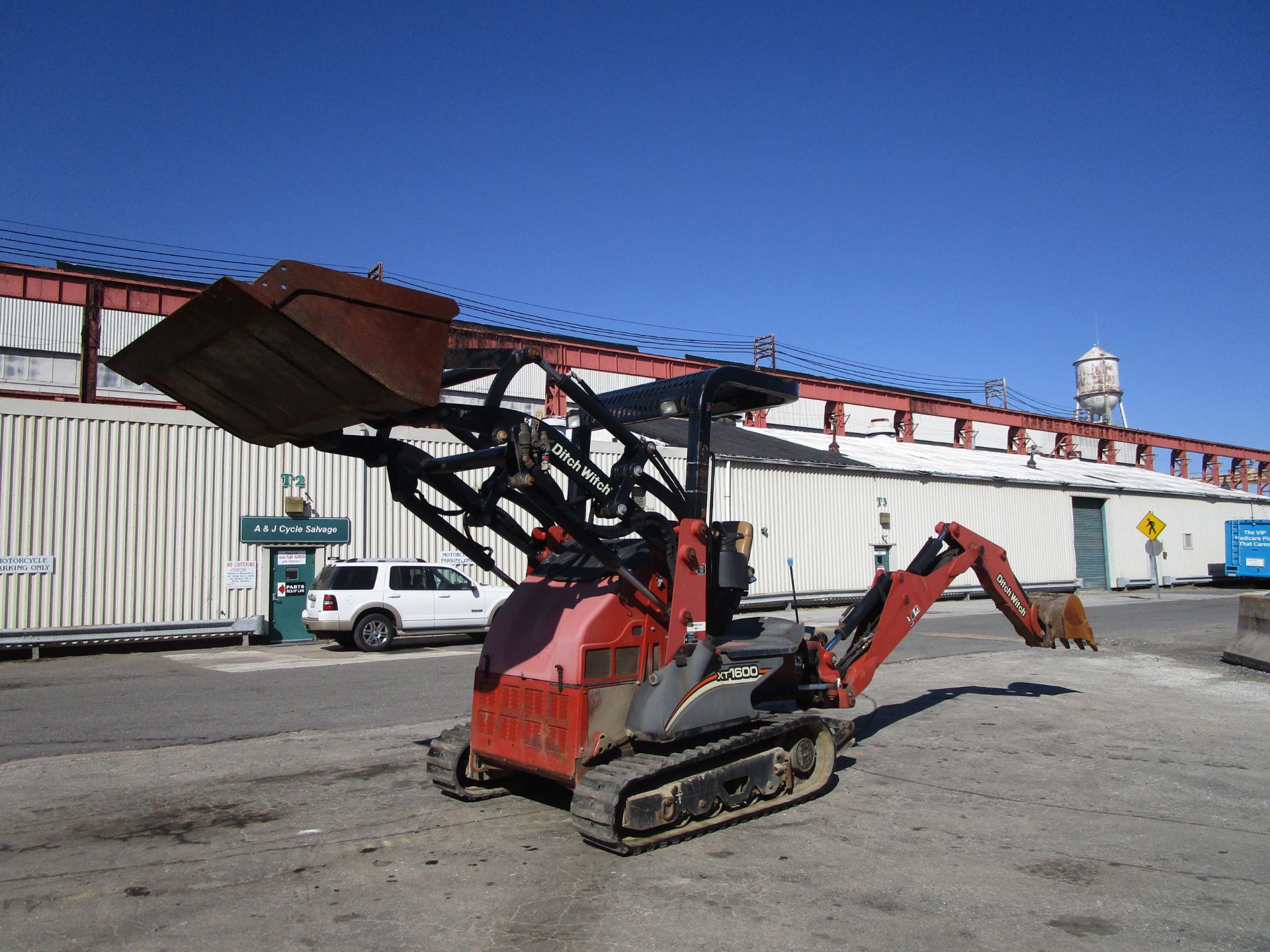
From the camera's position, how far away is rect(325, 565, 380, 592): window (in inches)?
701

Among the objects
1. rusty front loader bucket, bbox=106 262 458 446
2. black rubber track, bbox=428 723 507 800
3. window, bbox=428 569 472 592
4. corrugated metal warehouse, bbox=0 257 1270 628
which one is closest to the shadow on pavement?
Answer: black rubber track, bbox=428 723 507 800

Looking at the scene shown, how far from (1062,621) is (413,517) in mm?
16238

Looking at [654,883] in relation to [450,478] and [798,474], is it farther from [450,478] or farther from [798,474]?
[798,474]

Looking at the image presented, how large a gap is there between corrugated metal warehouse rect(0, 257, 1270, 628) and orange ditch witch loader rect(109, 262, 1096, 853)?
8.45m

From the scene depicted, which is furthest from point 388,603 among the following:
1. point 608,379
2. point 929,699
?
point 608,379

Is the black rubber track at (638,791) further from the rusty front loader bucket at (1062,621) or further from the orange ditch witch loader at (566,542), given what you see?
the rusty front loader bucket at (1062,621)

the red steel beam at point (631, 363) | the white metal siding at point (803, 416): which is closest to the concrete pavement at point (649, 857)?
the red steel beam at point (631, 363)

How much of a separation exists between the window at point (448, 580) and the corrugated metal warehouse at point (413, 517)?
9.86 feet

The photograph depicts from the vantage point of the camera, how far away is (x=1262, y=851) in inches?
216

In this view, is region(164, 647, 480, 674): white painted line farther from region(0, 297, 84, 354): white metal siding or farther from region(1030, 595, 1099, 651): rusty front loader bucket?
region(0, 297, 84, 354): white metal siding

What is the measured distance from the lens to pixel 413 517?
22406 millimetres

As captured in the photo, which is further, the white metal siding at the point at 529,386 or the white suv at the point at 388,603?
the white metal siding at the point at 529,386

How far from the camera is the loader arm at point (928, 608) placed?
25.7 ft

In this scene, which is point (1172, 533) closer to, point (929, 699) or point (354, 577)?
point (929, 699)
